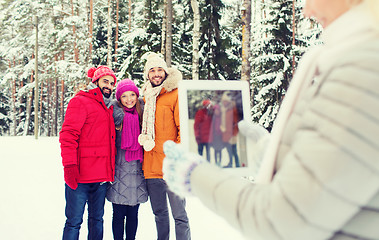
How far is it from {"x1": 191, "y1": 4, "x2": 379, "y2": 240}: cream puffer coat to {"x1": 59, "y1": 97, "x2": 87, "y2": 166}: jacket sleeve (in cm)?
290

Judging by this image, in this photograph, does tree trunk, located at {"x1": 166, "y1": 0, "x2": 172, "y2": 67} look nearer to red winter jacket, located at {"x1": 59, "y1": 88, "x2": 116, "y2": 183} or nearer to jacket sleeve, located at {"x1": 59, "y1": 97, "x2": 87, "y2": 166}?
red winter jacket, located at {"x1": 59, "y1": 88, "x2": 116, "y2": 183}

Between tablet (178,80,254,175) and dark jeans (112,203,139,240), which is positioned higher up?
tablet (178,80,254,175)

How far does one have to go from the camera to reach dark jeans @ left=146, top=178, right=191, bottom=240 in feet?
11.9

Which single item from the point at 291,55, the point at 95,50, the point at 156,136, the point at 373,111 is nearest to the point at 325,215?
the point at 373,111

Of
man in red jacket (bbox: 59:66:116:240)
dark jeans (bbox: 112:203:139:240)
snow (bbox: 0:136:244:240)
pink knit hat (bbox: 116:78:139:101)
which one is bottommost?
snow (bbox: 0:136:244:240)

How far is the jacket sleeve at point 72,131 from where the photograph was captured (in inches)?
131

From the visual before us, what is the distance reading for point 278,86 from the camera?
39.9 ft

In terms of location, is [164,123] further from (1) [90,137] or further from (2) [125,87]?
(1) [90,137]

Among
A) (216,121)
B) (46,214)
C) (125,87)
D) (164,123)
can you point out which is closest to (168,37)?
(46,214)

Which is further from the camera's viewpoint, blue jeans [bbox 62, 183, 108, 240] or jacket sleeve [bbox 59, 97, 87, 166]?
blue jeans [bbox 62, 183, 108, 240]

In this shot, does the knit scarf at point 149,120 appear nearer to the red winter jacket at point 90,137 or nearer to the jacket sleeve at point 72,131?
the red winter jacket at point 90,137

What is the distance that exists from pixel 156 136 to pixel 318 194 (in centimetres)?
308

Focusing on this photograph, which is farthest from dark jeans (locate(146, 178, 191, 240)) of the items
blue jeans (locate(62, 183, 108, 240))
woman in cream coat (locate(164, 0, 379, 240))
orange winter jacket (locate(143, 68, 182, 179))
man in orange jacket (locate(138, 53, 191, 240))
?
woman in cream coat (locate(164, 0, 379, 240))

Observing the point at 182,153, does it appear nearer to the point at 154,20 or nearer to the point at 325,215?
the point at 325,215
